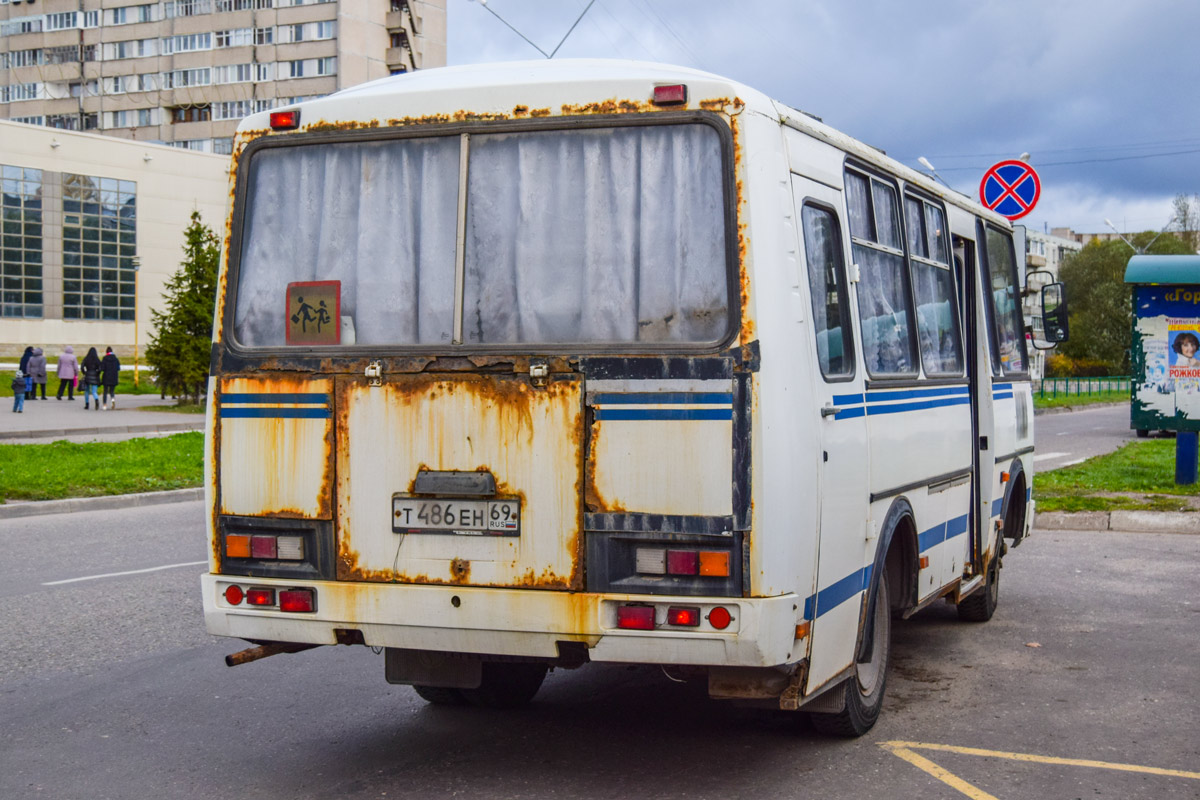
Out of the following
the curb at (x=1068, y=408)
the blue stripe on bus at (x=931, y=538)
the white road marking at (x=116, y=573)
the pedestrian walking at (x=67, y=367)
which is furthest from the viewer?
the curb at (x=1068, y=408)

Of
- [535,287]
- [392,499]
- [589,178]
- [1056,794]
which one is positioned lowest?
[1056,794]

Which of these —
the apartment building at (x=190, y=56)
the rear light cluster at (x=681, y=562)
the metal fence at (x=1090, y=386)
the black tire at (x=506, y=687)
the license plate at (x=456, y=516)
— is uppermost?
the apartment building at (x=190, y=56)

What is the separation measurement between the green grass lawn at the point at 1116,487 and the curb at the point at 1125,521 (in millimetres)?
189

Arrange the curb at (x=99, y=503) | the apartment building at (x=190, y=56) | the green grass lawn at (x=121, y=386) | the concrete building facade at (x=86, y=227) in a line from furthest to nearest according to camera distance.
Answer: the apartment building at (x=190, y=56) < the concrete building facade at (x=86, y=227) < the green grass lawn at (x=121, y=386) < the curb at (x=99, y=503)

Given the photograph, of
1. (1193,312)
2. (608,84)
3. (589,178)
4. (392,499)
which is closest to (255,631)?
(392,499)

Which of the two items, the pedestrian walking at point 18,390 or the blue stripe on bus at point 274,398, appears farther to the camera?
the pedestrian walking at point 18,390

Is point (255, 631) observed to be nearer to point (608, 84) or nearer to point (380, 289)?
point (380, 289)

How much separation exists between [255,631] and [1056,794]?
307 cm

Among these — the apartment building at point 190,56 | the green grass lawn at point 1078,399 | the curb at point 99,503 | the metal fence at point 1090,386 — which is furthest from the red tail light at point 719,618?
the apartment building at point 190,56

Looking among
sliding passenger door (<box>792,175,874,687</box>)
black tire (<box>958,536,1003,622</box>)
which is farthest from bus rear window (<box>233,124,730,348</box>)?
black tire (<box>958,536,1003,622</box>)

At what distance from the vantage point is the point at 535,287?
507cm

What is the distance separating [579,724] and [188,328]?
33367 millimetres

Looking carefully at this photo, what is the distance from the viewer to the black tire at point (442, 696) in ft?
21.1

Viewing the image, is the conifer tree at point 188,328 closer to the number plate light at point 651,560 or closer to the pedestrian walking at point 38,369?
the pedestrian walking at point 38,369
